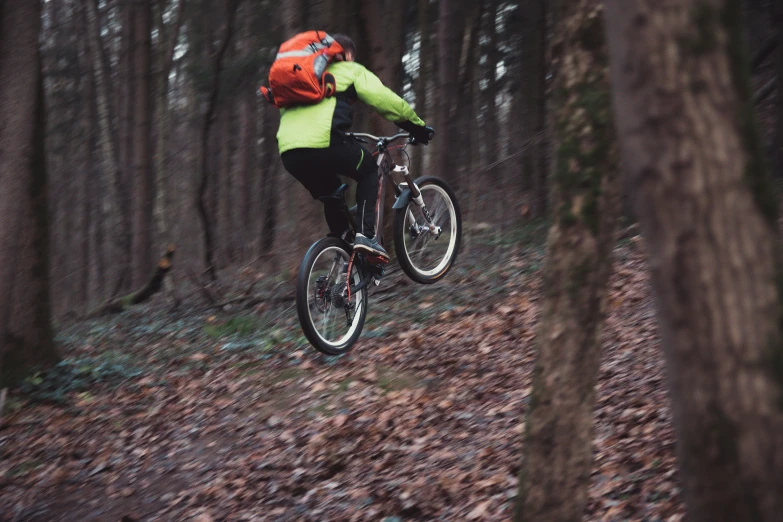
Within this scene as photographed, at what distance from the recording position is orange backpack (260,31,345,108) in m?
6.11

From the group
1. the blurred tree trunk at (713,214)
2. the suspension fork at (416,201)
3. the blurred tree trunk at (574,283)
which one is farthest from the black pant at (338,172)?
the blurred tree trunk at (713,214)

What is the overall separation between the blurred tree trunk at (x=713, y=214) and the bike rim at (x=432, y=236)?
5205 mm

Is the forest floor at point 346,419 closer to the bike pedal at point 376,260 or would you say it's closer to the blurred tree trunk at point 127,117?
the bike pedal at point 376,260

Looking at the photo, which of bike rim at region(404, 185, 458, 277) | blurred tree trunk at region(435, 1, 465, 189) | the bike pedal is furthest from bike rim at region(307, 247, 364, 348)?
blurred tree trunk at region(435, 1, 465, 189)

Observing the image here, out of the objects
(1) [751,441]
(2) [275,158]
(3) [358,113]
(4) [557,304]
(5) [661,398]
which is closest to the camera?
(1) [751,441]

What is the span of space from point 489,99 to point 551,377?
713 inches

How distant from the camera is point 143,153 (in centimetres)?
1465

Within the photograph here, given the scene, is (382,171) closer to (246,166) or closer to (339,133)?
(339,133)

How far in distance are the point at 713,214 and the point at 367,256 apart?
491cm

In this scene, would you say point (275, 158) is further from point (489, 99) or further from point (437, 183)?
point (437, 183)

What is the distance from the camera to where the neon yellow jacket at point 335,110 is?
6.31m

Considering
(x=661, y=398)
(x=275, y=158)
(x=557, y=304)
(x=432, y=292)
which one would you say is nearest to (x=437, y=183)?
(x=432, y=292)

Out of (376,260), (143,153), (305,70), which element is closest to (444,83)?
(143,153)

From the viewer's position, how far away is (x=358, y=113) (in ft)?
39.9
